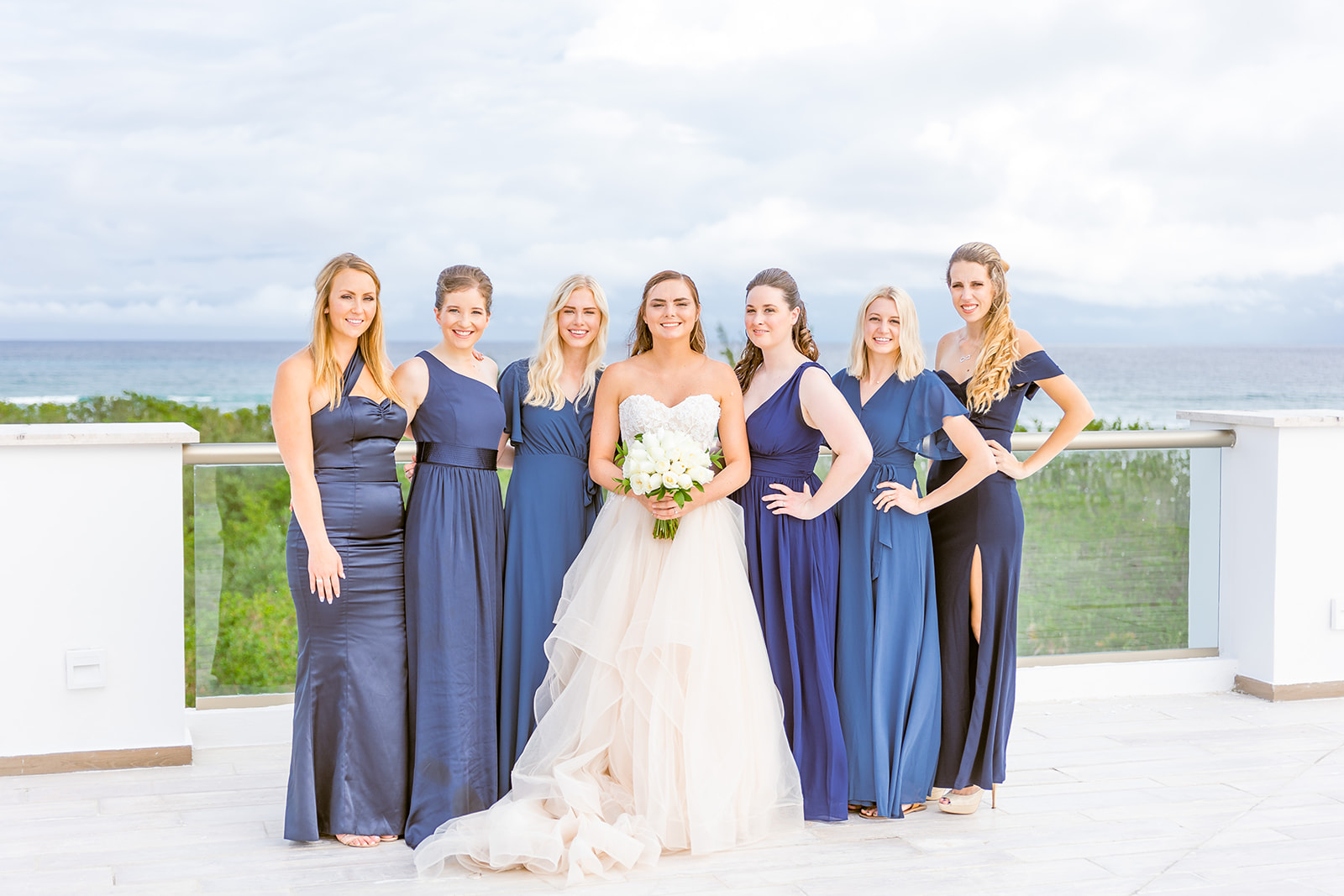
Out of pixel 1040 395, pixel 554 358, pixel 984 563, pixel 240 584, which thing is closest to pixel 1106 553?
pixel 984 563

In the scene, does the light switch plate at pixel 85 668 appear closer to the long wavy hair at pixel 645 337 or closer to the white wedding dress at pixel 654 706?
the white wedding dress at pixel 654 706

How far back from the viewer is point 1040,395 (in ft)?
117

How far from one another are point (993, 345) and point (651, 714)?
5.59ft

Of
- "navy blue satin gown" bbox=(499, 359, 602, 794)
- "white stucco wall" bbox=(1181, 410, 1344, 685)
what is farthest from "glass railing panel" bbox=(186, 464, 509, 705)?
"white stucco wall" bbox=(1181, 410, 1344, 685)

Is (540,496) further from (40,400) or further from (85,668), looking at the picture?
(40,400)

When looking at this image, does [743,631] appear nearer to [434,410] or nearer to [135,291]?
[434,410]

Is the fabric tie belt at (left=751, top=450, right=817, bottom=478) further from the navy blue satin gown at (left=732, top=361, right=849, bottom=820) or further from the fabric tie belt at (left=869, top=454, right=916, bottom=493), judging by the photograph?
the fabric tie belt at (left=869, top=454, right=916, bottom=493)

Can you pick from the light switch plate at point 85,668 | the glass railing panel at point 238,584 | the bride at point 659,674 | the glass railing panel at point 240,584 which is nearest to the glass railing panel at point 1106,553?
the bride at point 659,674

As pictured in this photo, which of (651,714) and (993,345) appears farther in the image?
(993,345)

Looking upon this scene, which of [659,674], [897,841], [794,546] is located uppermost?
[794,546]

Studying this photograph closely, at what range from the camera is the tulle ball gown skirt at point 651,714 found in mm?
3391

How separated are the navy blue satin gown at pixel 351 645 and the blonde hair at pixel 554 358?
0.45 meters

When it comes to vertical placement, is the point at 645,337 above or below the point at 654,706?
above

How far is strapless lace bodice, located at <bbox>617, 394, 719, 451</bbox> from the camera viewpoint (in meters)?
3.58
